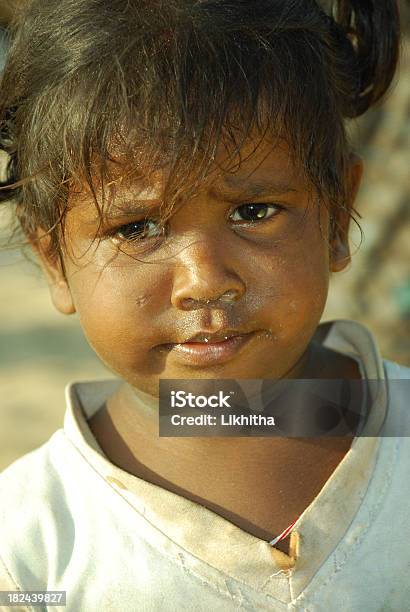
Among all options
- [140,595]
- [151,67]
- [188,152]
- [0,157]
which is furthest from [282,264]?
[0,157]

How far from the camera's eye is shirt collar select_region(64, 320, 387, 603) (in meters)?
1.17

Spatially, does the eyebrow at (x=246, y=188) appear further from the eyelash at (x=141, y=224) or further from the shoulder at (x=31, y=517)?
the shoulder at (x=31, y=517)

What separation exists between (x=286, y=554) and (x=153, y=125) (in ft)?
1.87

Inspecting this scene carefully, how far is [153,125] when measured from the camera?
3.62 ft

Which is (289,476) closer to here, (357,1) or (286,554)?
(286,554)

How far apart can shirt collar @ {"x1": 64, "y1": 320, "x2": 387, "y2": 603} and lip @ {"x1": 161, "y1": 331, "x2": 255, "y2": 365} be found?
0.20m

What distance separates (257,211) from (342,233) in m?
0.23

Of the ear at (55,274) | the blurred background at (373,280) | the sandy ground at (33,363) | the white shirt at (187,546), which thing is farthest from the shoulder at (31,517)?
the blurred background at (373,280)

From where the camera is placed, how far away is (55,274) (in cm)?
137

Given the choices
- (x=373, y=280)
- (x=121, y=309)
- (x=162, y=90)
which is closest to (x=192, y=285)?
(x=121, y=309)

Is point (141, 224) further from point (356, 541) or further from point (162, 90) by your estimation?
point (356, 541)

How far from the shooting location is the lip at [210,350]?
1137 millimetres

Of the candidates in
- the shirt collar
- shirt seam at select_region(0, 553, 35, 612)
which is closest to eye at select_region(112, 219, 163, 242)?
the shirt collar

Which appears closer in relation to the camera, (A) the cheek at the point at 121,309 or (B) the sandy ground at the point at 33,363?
(A) the cheek at the point at 121,309
